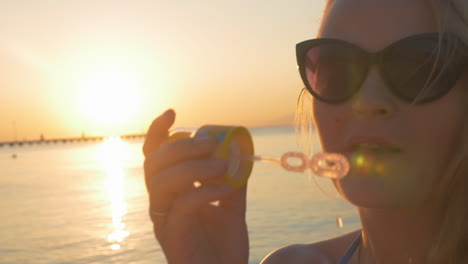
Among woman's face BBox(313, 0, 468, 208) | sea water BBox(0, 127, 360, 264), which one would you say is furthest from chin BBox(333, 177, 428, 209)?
sea water BBox(0, 127, 360, 264)

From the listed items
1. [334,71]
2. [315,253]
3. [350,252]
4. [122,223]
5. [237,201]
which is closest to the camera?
[334,71]

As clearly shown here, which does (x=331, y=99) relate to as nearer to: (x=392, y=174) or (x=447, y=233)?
(x=392, y=174)

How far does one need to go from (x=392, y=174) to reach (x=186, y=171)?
799 mm

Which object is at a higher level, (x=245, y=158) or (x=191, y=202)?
(x=245, y=158)

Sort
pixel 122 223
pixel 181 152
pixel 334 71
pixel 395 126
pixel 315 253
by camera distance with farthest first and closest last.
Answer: pixel 122 223
pixel 315 253
pixel 334 71
pixel 181 152
pixel 395 126

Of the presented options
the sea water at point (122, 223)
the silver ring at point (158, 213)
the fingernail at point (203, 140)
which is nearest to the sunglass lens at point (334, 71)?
the fingernail at point (203, 140)

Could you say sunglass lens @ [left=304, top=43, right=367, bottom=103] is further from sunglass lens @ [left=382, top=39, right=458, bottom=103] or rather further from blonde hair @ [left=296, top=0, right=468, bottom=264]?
blonde hair @ [left=296, top=0, right=468, bottom=264]

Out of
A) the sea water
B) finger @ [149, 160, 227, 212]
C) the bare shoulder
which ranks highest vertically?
finger @ [149, 160, 227, 212]

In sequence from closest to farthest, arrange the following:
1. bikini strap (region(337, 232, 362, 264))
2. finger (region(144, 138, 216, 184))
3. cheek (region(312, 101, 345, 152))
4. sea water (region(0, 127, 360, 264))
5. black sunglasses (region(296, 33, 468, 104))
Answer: black sunglasses (region(296, 33, 468, 104)), finger (region(144, 138, 216, 184)), cheek (region(312, 101, 345, 152)), bikini strap (region(337, 232, 362, 264)), sea water (region(0, 127, 360, 264))

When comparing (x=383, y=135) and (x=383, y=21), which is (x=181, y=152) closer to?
(x=383, y=135)

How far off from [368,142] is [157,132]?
0.99 meters

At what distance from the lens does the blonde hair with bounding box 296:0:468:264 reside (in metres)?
1.70

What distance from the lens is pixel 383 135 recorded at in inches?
67.2

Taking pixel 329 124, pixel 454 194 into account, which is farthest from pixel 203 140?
pixel 454 194
